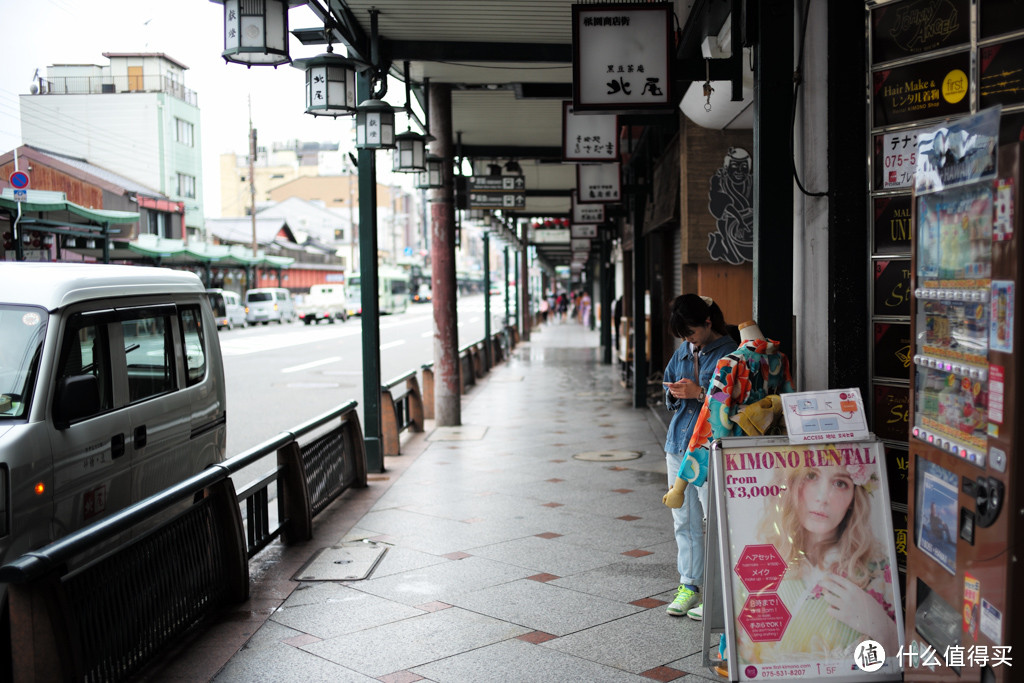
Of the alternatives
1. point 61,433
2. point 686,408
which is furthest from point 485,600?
point 61,433

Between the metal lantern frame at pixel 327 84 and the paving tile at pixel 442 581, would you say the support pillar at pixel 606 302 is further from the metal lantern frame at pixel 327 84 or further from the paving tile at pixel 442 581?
the paving tile at pixel 442 581

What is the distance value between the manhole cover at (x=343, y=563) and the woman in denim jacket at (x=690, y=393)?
2.25 meters

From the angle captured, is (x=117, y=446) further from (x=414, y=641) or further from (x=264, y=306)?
(x=264, y=306)

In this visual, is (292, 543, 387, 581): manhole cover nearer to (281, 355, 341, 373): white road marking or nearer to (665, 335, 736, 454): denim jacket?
(665, 335, 736, 454): denim jacket

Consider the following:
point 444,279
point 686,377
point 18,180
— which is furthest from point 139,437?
point 444,279

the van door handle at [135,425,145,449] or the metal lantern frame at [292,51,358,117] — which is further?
the metal lantern frame at [292,51,358,117]

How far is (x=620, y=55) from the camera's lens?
258 inches

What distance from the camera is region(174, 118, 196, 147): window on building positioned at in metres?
→ 29.4

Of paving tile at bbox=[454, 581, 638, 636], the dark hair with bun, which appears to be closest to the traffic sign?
paving tile at bbox=[454, 581, 638, 636]

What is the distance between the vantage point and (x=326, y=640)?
5062 mm

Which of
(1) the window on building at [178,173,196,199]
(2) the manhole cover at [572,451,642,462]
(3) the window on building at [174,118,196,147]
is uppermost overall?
(3) the window on building at [174,118,196,147]

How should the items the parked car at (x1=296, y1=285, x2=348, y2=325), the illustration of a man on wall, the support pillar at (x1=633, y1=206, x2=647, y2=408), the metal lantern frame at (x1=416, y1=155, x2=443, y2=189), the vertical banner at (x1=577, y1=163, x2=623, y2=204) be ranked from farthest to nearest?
the parked car at (x1=296, y1=285, x2=348, y2=325)
the support pillar at (x1=633, y1=206, x2=647, y2=408)
the vertical banner at (x1=577, y1=163, x2=623, y2=204)
the metal lantern frame at (x1=416, y1=155, x2=443, y2=189)
the illustration of a man on wall

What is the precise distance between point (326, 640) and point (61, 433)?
185 cm

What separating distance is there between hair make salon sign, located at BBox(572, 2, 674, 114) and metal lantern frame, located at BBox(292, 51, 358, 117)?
8.95ft
